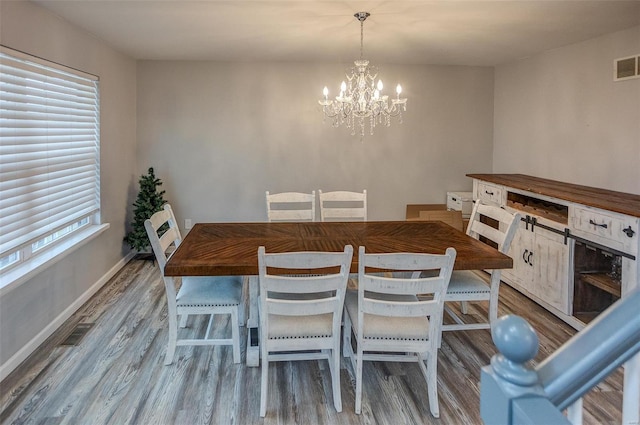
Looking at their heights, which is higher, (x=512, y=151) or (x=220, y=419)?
(x=512, y=151)

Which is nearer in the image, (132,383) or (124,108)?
(132,383)

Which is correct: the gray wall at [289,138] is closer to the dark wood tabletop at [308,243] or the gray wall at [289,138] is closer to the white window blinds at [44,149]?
the white window blinds at [44,149]

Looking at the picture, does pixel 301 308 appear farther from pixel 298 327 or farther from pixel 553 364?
pixel 553 364

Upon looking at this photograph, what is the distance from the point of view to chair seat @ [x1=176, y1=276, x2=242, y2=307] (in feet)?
8.91

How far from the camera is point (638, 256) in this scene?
273 centimetres

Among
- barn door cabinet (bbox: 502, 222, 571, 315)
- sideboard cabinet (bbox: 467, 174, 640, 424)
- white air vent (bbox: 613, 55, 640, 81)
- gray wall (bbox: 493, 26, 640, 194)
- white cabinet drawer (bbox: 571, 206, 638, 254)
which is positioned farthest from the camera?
gray wall (bbox: 493, 26, 640, 194)

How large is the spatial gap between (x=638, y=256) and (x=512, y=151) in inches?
114

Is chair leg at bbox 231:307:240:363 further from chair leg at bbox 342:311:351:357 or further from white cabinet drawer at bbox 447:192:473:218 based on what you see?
white cabinet drawer at bbox 447:192:473:218

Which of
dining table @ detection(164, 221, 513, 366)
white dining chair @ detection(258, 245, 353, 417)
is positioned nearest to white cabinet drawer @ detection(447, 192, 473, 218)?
dining table @ detection(164, 221, 513, 366)

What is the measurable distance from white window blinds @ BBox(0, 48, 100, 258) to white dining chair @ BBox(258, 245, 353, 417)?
1.71 metres

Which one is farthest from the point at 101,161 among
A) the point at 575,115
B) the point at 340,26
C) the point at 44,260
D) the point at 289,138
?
the point at 575,115

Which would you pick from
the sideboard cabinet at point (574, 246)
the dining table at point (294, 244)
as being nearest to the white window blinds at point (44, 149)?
the dining table at point (294, 244)

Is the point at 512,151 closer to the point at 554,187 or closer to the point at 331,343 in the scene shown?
the point at 554,187

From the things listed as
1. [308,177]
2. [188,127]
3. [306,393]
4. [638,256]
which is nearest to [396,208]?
[308,177]
